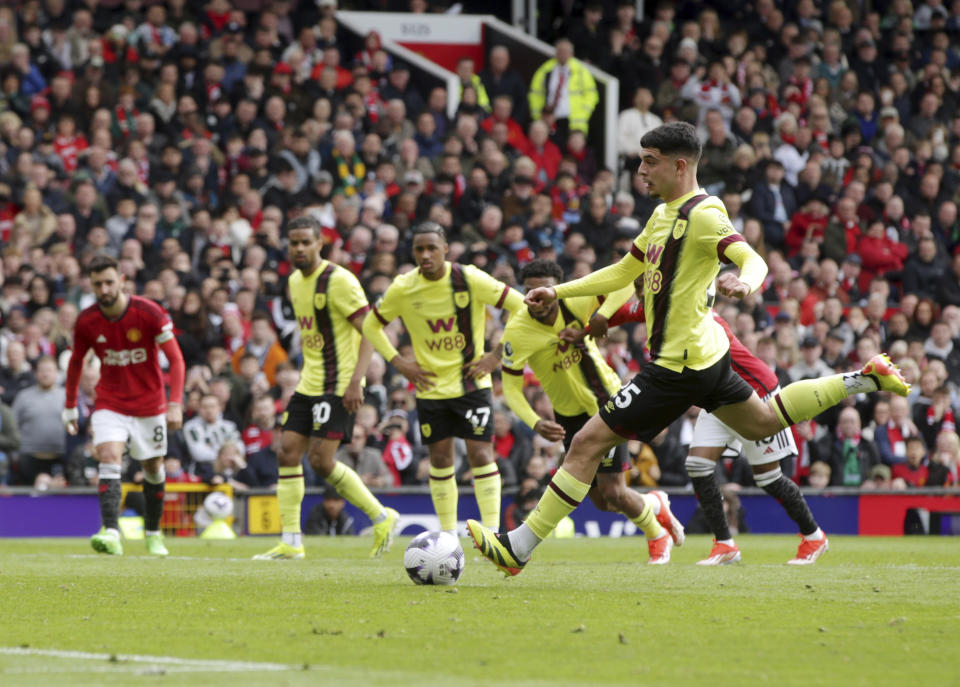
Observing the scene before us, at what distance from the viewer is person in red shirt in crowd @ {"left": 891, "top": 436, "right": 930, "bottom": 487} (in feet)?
63.8

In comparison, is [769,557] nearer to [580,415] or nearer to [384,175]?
[580,415]

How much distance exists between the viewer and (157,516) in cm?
1405

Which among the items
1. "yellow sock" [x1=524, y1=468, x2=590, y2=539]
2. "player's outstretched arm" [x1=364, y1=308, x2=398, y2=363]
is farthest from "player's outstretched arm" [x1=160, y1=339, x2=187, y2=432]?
"yellow sock" [x1=524, y1=468, x2=590, y2=539]

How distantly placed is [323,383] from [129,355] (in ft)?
5.84

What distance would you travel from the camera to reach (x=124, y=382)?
13.6 metres

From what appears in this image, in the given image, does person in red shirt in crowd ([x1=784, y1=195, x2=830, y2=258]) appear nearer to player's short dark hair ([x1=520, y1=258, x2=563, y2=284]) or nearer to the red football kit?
the red football kit

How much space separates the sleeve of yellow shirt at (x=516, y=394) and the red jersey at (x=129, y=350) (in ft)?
10.2

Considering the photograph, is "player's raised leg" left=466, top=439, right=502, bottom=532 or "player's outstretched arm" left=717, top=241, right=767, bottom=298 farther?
"player's raised leg" left=466, top=439, right=502, bottom=532

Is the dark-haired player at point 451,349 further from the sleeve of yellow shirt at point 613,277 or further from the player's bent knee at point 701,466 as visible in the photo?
the sleeve of yellow shirt at point 613,277

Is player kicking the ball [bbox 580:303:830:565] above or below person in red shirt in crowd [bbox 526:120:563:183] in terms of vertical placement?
below

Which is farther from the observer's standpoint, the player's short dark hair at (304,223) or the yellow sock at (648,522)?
the player's short dark hair at (304,223)

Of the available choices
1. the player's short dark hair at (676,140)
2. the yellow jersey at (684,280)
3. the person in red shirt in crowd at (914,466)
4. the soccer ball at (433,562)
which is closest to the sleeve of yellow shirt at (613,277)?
the yellow jersey at (684,280)

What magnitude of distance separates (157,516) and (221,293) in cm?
571

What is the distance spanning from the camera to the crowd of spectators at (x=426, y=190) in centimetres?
1878
